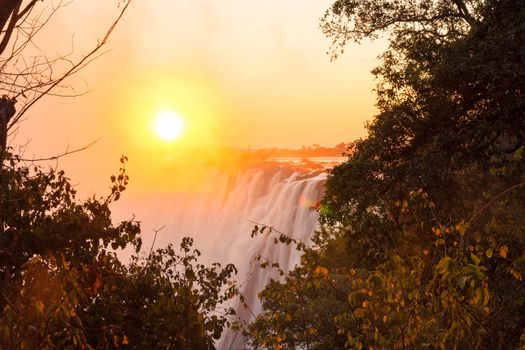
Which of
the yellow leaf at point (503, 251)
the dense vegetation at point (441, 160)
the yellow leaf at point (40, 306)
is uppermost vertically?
→ the dense vegetation at point (441, 160)

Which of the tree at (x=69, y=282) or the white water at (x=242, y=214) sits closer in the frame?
the tree at (x=69, y=282)

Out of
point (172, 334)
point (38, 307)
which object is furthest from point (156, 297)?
point (38, 307)

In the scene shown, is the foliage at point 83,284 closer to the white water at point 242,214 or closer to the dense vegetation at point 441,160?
the dense vegetation at point 441,160

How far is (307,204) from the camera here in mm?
46812

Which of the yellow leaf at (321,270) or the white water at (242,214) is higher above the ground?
the white water at (242,214)

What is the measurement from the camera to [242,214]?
2469 inches

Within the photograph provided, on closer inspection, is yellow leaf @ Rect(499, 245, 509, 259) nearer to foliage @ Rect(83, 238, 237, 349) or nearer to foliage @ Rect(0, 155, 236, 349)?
foliage @ Rect(0, 155, 236, 349)

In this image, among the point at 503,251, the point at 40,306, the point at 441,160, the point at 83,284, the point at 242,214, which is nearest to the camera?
the point at 40,306

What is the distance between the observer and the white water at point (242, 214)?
46.8m

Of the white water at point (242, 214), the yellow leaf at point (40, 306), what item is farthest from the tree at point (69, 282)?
the white water at point (242, 214)

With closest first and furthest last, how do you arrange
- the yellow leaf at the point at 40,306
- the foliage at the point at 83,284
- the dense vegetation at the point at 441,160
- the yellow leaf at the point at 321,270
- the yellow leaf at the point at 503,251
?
the yellow leaf at the point at 40,306
the foliage at the point at 83,284
the yellow leaf at the point at 503,251
the yellow leaf at the point at 321,270
the dense vegetation at the point at 441,160

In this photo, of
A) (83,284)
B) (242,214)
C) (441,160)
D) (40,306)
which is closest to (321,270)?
(83,284)

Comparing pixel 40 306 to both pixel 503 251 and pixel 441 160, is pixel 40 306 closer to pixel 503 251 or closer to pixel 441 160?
pixel 503 251

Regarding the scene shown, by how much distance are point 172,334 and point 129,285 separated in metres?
0.84
